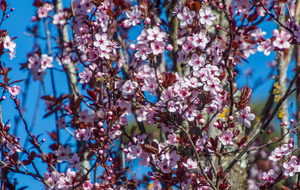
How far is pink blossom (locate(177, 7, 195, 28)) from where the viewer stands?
1.91 m

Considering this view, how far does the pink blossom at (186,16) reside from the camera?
6.25 feet

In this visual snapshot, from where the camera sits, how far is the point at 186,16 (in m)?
1.93

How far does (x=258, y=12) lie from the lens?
2.29m

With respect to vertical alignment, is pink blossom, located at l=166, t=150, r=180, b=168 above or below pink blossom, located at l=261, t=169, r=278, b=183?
above

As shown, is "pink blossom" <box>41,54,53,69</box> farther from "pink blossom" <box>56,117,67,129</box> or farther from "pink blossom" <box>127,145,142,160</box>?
"pink blossom" <box>127,145,142,160</box>

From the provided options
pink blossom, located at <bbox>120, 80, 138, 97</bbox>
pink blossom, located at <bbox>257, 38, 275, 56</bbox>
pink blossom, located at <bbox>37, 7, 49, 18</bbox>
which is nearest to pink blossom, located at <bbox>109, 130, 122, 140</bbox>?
pink blossom, located at <bbox>120, 80, 138, 97</bbox>

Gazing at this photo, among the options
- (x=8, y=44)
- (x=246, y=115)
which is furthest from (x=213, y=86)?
(x=8, y=44)

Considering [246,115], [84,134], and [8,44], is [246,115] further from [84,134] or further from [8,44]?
[8,44]

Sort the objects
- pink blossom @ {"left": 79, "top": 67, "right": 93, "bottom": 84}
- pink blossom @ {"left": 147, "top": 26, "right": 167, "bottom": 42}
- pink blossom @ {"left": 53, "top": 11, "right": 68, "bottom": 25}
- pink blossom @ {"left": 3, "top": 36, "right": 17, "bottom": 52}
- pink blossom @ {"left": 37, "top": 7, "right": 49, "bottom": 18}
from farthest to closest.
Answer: pink blossom @ {"left": 37, "top": 7, "right": 49, "bottom": 18} < pink blossom @ {"left": 53, "top": 11, "right": 68, "bottom": 25} < pink blossom @ {"left": 79, "top": 67, "right": 93, "bottom": 84} < pink blossom @ {"left": 3, "top": 36, "right": 17, "bottom": 52} < pink blossom @ {"left": 147, "top": 26, "right": 167, "bottom": 42}

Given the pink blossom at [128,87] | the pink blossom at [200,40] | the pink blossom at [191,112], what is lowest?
the pink blossom at [191,112]

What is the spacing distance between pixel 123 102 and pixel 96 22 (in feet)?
2.08

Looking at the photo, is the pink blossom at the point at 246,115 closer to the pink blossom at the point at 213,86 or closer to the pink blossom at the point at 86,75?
the pink blossom at the point at 213,86

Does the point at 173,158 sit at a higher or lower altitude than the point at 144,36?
lower

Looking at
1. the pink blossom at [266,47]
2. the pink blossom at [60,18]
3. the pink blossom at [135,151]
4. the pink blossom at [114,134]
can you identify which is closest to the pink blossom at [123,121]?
the pink blossom at [114,134]
